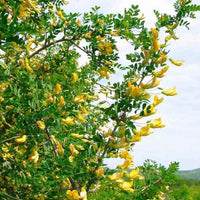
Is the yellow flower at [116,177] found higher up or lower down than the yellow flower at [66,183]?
lower down

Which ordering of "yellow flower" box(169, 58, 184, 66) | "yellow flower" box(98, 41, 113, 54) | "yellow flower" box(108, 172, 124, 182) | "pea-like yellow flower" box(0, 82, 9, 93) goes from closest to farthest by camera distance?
"yellow flower" box(108, 172, 124, 182) → "yellow flower" box(169, 58, 184, 66) → "pea-like yellow flower" box(0, 82, 9, 93) → "yellow flower" box(98, 41, 113, 54)

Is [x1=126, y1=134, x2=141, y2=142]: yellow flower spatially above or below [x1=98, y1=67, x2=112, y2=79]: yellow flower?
below

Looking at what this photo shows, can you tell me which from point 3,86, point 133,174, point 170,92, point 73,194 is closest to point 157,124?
point 170,92

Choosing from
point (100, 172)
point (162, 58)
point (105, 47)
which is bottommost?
point (100, 172)

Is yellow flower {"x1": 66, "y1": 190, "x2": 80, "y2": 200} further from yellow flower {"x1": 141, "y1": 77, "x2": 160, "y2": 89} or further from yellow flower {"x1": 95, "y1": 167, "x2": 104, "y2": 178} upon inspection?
yellow flower {"x1": 141, "y1": 77, "x2": 160, "y2": 89}

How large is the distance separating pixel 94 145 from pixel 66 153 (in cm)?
21

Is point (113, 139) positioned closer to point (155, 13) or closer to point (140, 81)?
point (140, 81)

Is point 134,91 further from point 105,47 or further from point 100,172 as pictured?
point 105,47

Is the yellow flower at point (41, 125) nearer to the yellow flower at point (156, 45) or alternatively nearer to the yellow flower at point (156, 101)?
the yellow flower at point (156, 101)

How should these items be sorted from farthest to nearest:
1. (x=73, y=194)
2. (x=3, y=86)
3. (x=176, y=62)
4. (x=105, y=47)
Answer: (x=105, y=47) → (x=3, y=86) → (x=176, y=62) → (x=73, y=194)

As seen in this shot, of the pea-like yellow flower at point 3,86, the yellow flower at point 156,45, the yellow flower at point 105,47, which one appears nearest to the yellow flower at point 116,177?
the yellow flower at point 156,45

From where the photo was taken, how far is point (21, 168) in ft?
8.37

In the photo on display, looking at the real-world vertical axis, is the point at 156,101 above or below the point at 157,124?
above

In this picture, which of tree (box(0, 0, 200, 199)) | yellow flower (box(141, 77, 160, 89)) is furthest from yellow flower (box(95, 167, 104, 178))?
yellow flower (box(141, 77, 160, 89))
